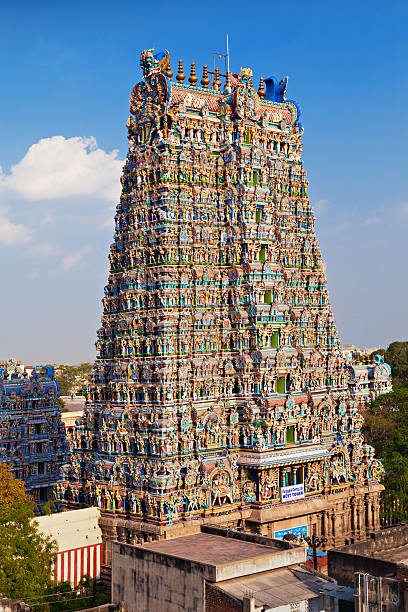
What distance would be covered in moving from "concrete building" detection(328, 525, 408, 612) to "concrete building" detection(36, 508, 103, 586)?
1593 cm

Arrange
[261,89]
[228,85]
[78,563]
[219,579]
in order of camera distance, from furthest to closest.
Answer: [261,89], [228,85], [78,563], [219,579]

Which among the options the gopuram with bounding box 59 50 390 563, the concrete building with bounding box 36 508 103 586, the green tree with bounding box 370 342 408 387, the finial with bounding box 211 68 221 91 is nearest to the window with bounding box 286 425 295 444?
the gopuram with bounding box 59 50 390 563

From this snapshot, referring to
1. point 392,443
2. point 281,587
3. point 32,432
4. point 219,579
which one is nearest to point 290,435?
point 392,443

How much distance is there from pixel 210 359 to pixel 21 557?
16910mm

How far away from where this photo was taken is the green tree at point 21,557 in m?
39.8

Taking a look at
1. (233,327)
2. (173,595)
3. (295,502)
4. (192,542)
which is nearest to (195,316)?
(233,327)

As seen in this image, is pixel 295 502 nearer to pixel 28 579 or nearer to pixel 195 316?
pixel 195 316

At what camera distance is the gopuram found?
1948 inches

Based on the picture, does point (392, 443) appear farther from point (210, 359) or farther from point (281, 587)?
point (281, 587)

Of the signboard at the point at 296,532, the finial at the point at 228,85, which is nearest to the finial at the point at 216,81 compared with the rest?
the finial at the point at 228,85

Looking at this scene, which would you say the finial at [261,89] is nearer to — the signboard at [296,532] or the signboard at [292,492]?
the signboard at [292,492]

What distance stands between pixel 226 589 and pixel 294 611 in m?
2.67

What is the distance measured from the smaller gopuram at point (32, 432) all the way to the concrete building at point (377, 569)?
32.2 m

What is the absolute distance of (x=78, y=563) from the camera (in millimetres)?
48875
